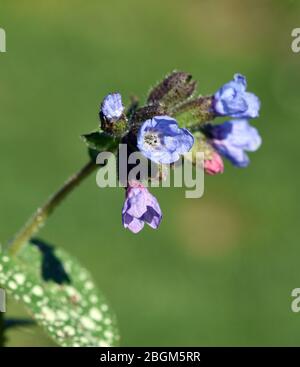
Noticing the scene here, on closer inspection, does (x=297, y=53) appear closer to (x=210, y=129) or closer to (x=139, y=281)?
(x=139, y=281)

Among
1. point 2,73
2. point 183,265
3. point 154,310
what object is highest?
point 2,73

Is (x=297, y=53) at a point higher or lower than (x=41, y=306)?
higher

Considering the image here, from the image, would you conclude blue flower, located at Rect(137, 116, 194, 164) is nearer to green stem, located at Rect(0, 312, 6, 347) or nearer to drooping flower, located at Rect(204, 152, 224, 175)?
drooping flower, located at Rect(204, 152, 224, 175)

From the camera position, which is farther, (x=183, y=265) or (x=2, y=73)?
(x=2, y=73)

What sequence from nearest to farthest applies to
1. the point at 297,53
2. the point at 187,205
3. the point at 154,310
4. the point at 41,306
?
the point at 41,306
the point at 154,310
the point at 187,205
the point at 297,53

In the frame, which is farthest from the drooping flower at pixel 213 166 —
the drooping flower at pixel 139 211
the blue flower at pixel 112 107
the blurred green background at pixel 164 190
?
the blurred green background at pixel 164 190

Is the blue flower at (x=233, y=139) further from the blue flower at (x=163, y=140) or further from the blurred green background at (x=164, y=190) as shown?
the blurred green background at (x=164, y=190)

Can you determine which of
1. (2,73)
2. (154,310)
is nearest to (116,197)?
(154,310)
